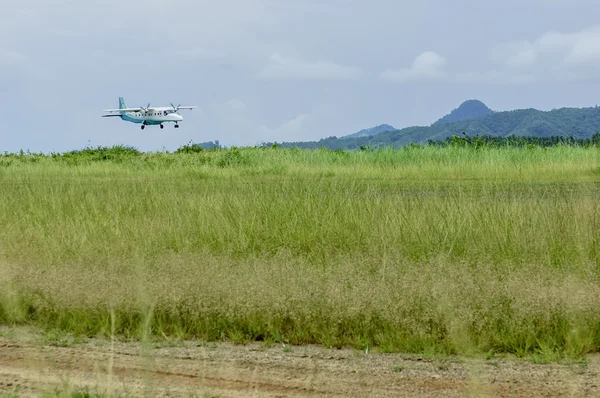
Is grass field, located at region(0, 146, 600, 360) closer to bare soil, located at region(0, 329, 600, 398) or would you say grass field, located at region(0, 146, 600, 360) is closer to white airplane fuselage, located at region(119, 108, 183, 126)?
bare soil, located at region(0, 329, 600, 398)

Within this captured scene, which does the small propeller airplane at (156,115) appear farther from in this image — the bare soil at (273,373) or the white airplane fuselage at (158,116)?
the bare soil at (273,373)

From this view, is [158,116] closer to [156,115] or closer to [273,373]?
[156,115]

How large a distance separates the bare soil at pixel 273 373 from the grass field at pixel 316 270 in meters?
0.30

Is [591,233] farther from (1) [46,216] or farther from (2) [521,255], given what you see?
(1) [46,216]

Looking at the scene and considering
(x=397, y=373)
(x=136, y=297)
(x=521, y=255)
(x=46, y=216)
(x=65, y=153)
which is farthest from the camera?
(x=65, y=153)

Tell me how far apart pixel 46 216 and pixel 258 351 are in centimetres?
735

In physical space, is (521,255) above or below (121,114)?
below

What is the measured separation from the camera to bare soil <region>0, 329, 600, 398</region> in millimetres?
5238

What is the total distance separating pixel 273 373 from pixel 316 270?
7.24 ft

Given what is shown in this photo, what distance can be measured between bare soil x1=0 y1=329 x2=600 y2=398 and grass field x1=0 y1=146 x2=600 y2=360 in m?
0.30

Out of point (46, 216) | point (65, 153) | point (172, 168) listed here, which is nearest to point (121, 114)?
point (65, 153)

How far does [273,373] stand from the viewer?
5.70m

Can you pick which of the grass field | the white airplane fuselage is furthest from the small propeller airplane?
the grass field

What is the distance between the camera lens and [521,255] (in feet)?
27.8
